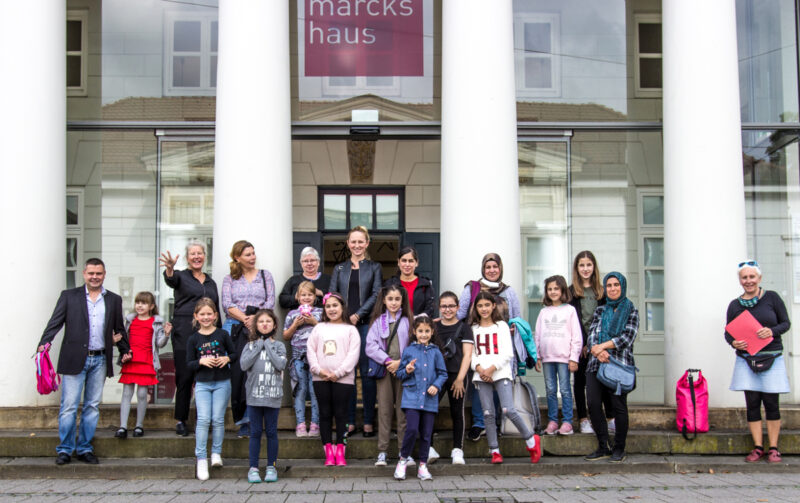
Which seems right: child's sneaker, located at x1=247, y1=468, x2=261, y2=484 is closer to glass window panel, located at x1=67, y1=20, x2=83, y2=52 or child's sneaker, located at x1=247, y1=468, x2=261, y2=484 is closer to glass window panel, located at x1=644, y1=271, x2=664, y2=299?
glass window panel, located at x1=644, y1=271, x2=664, y2=299

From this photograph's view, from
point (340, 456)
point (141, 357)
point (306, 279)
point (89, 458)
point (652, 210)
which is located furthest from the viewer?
point (652, 210)

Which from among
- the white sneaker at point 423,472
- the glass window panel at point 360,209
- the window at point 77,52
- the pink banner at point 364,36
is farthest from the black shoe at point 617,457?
the window at point 77,52

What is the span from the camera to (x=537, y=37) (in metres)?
10.6

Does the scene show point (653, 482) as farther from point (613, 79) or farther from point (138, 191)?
point (138, 191)

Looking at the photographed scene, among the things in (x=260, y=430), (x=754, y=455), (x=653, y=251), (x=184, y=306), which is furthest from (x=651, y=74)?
(x=260, y=430)

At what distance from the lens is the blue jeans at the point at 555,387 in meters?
7.71

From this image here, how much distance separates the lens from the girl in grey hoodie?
6824 millimetres

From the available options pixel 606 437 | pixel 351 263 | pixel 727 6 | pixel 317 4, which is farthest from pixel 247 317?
pixel 727 6

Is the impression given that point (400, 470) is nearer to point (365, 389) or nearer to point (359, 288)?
point (365, 389)

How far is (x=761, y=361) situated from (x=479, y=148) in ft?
11.2

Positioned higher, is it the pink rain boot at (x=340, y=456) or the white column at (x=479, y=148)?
the white column at (x=479, y=148)

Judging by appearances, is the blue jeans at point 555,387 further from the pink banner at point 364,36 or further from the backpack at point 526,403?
the pink banner at point 364,36

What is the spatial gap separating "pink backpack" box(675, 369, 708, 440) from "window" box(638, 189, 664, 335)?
2765 mm

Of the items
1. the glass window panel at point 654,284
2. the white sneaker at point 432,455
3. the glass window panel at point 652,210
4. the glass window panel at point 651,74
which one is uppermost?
the glass window panel at point 651,74
